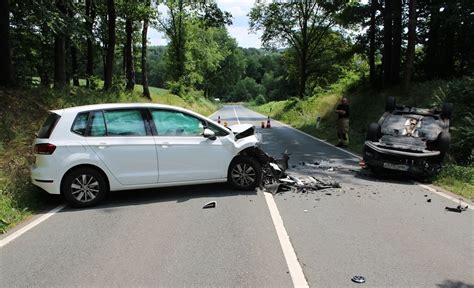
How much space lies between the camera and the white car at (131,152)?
772 centimetres

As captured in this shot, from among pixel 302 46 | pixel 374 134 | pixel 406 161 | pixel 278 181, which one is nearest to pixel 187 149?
pixel 278 181

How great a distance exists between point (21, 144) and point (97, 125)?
374 cm

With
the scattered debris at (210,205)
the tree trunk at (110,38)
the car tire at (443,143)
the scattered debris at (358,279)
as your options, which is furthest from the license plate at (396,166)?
the tree trunk at (110,38)

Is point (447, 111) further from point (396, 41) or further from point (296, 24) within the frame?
point (296, 24)

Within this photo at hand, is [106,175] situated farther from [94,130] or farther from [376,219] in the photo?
[376,219]

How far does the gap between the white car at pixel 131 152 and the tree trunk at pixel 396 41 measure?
17.4 metres

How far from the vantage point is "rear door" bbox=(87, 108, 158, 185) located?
26.0 ft

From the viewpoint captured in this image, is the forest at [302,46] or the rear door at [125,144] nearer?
the rear door at [125,144]

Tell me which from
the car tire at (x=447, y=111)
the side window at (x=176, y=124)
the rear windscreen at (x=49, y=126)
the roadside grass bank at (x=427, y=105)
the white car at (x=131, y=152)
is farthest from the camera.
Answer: the car tire at (x=447, y=111)

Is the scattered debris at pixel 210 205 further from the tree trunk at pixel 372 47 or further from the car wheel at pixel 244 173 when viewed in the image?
the tree trunk at pixel 372 47

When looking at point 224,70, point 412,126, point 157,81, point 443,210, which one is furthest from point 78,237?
point 157,81

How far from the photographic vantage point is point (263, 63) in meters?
178

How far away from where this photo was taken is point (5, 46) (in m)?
14.5

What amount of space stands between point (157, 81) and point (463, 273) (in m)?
140
